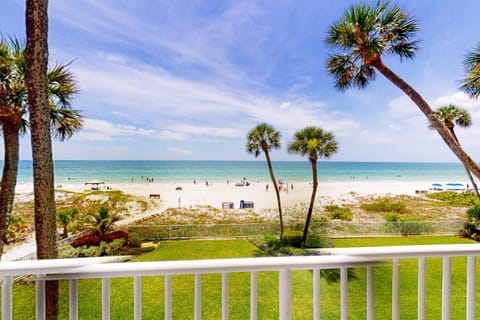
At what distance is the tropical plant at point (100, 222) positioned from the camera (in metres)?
5.76

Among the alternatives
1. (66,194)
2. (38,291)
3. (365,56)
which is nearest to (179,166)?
(66,194)

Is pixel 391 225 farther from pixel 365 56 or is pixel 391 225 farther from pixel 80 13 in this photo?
pixel 80 13

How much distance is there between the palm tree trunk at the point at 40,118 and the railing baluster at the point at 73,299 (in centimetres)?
181

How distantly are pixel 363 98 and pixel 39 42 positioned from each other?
7787mm

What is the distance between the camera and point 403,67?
4355 millimetres

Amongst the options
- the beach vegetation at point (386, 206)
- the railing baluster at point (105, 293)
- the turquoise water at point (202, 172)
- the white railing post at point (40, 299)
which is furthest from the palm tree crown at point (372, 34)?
the turquoise water at point (202, 172)

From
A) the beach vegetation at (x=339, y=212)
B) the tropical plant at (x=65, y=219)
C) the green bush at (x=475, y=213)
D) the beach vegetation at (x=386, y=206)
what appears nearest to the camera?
the tropical plant at (x=65, y=219)

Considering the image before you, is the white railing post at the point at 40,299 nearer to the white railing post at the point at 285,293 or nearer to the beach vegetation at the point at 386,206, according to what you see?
the white railing post at the point at 285,293

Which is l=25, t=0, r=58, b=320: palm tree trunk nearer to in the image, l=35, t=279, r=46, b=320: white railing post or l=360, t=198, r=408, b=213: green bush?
l=35, t=279, r=46, b=320: white railing post

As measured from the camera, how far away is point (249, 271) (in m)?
0.74

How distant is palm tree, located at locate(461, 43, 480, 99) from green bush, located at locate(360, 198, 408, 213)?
595cm

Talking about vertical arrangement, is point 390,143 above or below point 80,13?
below

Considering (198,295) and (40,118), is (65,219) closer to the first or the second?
(40,118)

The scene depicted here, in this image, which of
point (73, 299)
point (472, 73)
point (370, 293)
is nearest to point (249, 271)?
point (370, 293)
